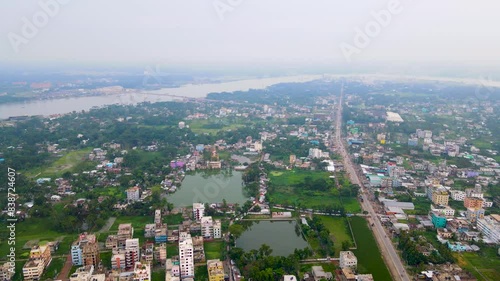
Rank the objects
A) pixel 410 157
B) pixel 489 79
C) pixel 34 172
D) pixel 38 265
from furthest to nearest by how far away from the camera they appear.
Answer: pixel 489 79 → pixel 410 157 → pixel 34 172 → pixel 38 265

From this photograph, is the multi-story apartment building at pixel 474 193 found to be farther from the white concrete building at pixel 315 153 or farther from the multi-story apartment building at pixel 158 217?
the multi-story apartment building at pixel 158 217

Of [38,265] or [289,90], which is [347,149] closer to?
[38,265]

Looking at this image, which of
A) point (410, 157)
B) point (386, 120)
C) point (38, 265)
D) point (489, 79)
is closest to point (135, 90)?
point (386, 120)

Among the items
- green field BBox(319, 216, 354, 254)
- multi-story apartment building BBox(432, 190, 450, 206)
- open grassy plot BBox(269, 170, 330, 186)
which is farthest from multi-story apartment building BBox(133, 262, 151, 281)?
multi-story apartment building BBox(432, 190, 450, 206)

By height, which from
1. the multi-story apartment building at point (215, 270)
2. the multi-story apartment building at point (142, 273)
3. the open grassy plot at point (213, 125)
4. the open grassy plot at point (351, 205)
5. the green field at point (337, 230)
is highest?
the multi-story apartment building at point (142, 273)

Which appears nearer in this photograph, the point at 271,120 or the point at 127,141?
the point at 127,141

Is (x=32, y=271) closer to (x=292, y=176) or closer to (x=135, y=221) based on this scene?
(x=135, y=221)

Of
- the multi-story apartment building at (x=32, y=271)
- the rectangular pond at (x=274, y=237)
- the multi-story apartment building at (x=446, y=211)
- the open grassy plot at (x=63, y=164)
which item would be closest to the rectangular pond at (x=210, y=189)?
the rectangular pond at (x=274, y=237)
